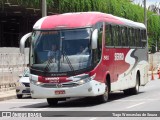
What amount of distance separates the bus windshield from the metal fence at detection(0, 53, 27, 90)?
10.7m

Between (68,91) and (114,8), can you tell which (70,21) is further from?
(114,8)

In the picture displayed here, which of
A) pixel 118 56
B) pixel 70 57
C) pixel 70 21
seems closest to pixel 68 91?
pixel 70 57

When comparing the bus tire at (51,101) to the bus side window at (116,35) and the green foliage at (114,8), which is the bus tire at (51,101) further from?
the green foliage at (114,8)

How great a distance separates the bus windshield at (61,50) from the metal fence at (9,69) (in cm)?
1065

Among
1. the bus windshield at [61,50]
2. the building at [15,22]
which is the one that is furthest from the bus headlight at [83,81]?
the building at [15,22]

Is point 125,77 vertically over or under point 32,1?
under

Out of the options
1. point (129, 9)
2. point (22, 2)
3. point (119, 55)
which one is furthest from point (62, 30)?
point (129, 9)

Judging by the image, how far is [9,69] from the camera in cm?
3212

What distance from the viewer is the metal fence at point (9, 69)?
31.0 m

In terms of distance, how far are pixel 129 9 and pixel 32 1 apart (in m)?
22.0

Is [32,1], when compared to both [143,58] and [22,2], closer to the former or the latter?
[22,2]

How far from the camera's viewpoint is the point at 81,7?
5078cm

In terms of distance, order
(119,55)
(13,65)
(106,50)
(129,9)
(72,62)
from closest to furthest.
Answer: (72,62) < (106,50) < (119,55) < (13,65) < (129,9)

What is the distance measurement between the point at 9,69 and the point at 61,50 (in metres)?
12.7
